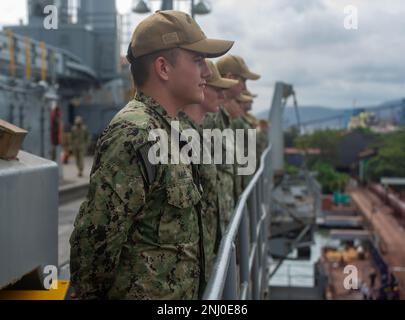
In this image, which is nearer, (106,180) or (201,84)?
(106,180)

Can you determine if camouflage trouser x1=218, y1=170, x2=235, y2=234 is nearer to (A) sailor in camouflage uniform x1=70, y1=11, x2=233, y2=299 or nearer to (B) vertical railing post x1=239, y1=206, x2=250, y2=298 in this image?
(B) vertical railing post x1=239, y1=206, x2=250, y2=298

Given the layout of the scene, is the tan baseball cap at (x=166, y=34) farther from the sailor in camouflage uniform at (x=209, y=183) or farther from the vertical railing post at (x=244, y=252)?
the vertical railing post at (x=244, y=252)

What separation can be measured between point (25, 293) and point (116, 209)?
1.90ft

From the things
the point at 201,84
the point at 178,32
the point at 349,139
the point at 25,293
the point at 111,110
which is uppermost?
the point at 178,32

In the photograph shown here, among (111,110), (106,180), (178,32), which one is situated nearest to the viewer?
(106,180)

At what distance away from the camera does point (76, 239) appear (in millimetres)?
1687

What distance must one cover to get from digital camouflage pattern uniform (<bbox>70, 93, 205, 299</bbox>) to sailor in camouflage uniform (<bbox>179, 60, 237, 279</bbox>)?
14 centimetres

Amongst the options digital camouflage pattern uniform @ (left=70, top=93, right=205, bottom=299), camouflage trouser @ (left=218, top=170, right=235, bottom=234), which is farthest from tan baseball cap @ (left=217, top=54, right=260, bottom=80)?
digital camouflage pattern uniform @ (left=70, top=93, right=205, bottom=299)

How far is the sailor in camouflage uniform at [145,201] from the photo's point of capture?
64.7 inches

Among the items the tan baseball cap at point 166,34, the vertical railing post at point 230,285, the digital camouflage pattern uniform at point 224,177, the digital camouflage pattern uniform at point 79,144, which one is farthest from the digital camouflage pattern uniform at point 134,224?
the digital camouflage pattern uniform at point 79,144

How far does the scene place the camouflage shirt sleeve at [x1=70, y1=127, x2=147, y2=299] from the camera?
5.36 feet

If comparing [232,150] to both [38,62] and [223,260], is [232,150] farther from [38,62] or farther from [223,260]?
[38,62]
